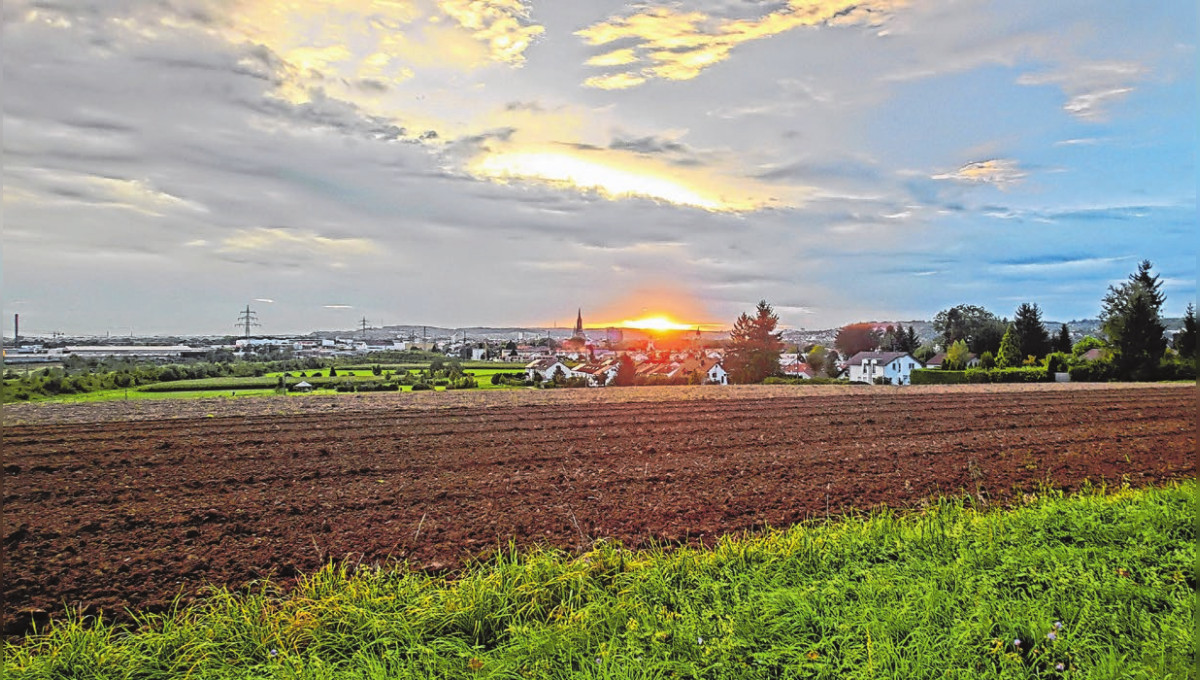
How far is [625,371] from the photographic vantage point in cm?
3034

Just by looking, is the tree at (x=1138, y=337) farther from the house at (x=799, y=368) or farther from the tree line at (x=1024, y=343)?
the house at (x=799, y=368)

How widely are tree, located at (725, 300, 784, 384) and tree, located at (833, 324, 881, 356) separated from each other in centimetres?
2317

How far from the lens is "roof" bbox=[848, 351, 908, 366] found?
50.5 metres

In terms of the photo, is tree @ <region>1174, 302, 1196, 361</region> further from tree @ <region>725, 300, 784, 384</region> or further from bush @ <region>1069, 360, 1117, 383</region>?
tree @ <region>725, 300, 784, 384</region>

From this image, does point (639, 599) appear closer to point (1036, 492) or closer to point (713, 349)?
point (1036, 492)

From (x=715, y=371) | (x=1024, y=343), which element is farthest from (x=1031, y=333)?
(x=715, y=371)

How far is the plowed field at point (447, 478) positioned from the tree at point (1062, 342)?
122 feet

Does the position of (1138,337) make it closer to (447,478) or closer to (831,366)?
(831,366)

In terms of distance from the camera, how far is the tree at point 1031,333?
43.4m

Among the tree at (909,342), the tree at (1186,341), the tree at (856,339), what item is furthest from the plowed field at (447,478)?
the tree at (856,339)

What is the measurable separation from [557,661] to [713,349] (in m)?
45.9

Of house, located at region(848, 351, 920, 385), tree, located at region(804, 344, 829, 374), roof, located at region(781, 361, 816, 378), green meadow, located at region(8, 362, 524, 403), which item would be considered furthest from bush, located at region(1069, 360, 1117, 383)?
green meadow, located at region(8, 362, 524, 403)

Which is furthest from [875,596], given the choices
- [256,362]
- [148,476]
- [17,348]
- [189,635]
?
[256,362]

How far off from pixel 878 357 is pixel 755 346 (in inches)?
539
